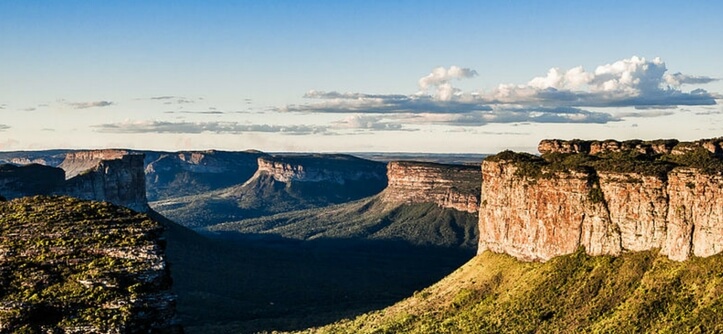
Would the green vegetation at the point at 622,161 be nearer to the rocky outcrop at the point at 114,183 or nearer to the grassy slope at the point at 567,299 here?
the grassy slope at the point at 567,299

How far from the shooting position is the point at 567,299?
3127 inches

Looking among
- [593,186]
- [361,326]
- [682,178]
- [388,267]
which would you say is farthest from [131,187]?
[682,178]

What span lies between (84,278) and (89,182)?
119m

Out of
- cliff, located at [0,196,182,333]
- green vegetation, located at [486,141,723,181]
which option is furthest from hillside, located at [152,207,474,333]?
cliff, located at [0,196,182,333]

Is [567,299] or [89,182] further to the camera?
[89,182]

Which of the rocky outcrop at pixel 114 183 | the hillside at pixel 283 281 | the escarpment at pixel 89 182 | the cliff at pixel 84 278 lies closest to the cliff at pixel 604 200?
the hillside at pixel 283 281

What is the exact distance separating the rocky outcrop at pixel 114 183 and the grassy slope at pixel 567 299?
69.2m

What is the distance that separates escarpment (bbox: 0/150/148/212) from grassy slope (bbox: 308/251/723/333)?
65.2 meters

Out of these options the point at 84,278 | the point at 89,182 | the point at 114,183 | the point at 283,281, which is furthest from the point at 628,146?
the point at 114,183

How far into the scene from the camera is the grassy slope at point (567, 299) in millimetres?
68875

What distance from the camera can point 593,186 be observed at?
272 ft

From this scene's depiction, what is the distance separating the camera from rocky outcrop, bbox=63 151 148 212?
148 metres

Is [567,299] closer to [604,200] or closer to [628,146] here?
[604,200]

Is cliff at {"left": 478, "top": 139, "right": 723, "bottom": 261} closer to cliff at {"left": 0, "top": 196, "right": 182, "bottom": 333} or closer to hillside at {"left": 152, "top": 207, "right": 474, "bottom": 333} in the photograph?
hillside at {"left": 152, "top": 207, "right": 474, "bottom": 333}
